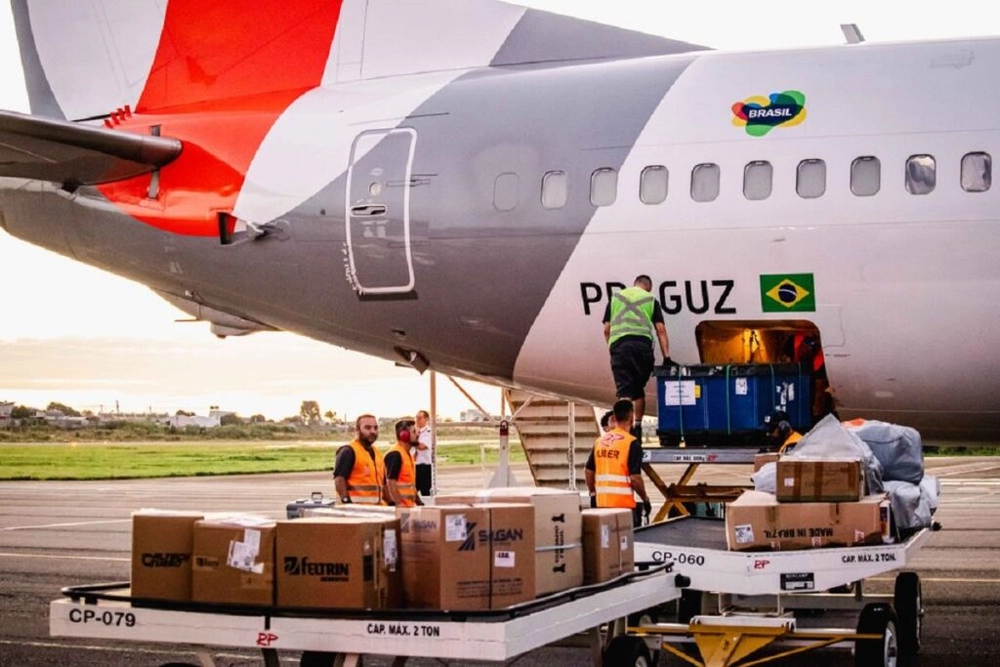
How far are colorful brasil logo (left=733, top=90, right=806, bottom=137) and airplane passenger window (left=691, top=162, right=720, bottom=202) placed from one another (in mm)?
464

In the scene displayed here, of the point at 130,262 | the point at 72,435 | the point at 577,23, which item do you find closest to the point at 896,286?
the point at 577,23

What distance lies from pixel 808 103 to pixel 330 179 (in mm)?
4640

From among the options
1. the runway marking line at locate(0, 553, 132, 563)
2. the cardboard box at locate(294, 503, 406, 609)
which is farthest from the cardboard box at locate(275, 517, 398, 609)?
the runway marking line at locate(0, 553, 132, 563)

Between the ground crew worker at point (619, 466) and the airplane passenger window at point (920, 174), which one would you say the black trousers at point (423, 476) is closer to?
the ground crew worker at point (619, 466)

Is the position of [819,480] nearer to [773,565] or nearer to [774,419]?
[773,565]

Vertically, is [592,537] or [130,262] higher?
[130,262]

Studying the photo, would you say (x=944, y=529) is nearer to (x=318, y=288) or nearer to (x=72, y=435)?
(x=318, y=288)

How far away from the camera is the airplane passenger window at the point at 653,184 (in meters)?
11.8

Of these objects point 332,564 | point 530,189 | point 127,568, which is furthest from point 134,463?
point 332,564

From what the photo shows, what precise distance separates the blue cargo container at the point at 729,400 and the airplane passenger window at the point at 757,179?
1.56 m

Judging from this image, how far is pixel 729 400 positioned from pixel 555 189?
268cm

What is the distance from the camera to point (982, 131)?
10969 mm

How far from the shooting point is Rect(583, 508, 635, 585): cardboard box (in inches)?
248

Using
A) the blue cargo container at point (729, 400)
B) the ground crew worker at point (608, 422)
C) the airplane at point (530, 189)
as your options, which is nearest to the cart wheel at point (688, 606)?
the ground crew worker at point (608, 422)
